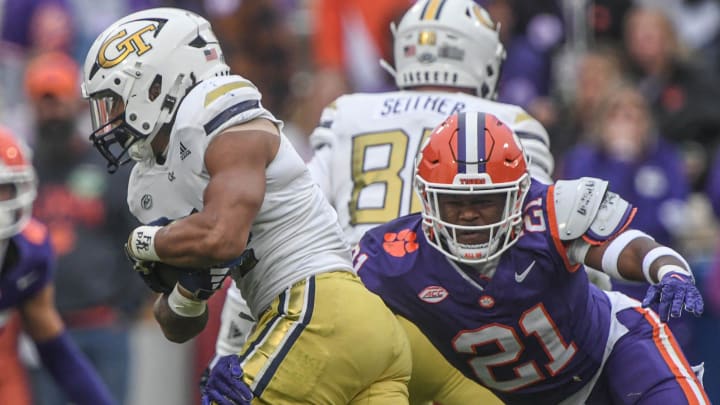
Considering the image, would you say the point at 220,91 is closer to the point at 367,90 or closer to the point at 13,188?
the point at 13,188

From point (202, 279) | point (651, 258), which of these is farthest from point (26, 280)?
point (651, 258)

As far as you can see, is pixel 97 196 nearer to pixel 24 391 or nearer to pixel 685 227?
pixel 24 391

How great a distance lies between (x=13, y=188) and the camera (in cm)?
651

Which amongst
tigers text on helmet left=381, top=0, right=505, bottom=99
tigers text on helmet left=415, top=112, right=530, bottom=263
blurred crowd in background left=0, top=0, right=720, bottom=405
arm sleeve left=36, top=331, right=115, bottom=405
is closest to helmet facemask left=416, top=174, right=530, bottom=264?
tigers text on helmet left=415, top=112, right=530, bottom=263

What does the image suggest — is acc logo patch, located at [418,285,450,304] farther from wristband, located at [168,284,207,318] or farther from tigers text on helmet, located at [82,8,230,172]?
tigers text on helmet, located at [82,8,230,172]

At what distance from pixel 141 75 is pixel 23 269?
168 centimetres

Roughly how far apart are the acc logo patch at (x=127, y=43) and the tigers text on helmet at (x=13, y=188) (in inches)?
60.0

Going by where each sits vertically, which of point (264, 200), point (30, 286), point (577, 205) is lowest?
point (30, 286)

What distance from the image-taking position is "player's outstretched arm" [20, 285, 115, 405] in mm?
6438

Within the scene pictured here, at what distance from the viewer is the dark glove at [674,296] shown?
4.81 m

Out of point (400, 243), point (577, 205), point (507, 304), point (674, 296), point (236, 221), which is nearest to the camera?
point (236, 221)

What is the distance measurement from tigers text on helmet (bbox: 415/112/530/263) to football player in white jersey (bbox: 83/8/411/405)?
33 cm

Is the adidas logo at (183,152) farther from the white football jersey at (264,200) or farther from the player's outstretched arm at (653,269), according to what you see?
the player's outstretched arm at (653,269)

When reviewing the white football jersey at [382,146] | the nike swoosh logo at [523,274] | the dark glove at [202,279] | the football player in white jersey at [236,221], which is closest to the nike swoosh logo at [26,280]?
the white football jersey at [382,146]
